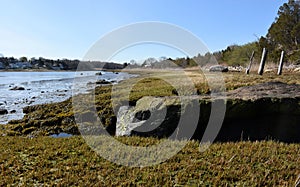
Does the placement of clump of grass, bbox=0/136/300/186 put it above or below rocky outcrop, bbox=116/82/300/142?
below

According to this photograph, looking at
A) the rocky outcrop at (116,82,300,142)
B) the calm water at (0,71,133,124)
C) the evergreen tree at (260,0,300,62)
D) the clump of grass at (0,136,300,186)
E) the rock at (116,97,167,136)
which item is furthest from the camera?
the evergreen tree at (260,0,300,62)

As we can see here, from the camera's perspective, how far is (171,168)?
508 centimetres

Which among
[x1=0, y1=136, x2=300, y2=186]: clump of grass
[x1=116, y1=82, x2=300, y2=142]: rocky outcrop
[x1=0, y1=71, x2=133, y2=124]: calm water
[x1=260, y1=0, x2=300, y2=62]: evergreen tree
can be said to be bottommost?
[x1=0, y1=71, x2=133, y2=124]: calm water

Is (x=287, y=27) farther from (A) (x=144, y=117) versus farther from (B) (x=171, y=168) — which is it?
(B) (x=171, y=168)

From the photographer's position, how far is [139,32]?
8.73 meters

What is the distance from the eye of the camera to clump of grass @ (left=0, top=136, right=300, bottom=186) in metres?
4.51

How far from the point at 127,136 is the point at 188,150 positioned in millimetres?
2455

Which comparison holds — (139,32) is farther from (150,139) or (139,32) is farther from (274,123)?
(274,123)

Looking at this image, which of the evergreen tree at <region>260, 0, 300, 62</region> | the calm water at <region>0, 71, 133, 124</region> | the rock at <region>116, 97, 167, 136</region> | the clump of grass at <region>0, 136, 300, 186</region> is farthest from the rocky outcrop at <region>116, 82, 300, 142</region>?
the evergreen tree at <region>260, 0, 300, 62</region>

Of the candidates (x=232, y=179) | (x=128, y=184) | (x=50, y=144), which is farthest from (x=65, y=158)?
(x=232, y=179)

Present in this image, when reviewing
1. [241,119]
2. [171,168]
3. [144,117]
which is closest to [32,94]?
[144,117]

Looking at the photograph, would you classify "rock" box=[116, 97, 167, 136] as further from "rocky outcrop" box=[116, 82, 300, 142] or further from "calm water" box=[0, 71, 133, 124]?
"calm water" box=[0, 71, 133, 124]

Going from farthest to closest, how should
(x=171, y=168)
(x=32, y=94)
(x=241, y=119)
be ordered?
(x=32, y=94)
(x=241, y=119)
(x=171, y=168)

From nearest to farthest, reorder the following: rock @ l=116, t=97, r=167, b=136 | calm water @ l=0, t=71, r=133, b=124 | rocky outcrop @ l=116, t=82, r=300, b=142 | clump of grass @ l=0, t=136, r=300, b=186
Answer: clump of grass @ l=0, t=136, r=300, b=186
rocky outcrop @ l=116, t=82, r=300, b=142
rock @ l=116, t=97, r=167, b=136
calm water @ l=0, t=71, r=133, b=124
